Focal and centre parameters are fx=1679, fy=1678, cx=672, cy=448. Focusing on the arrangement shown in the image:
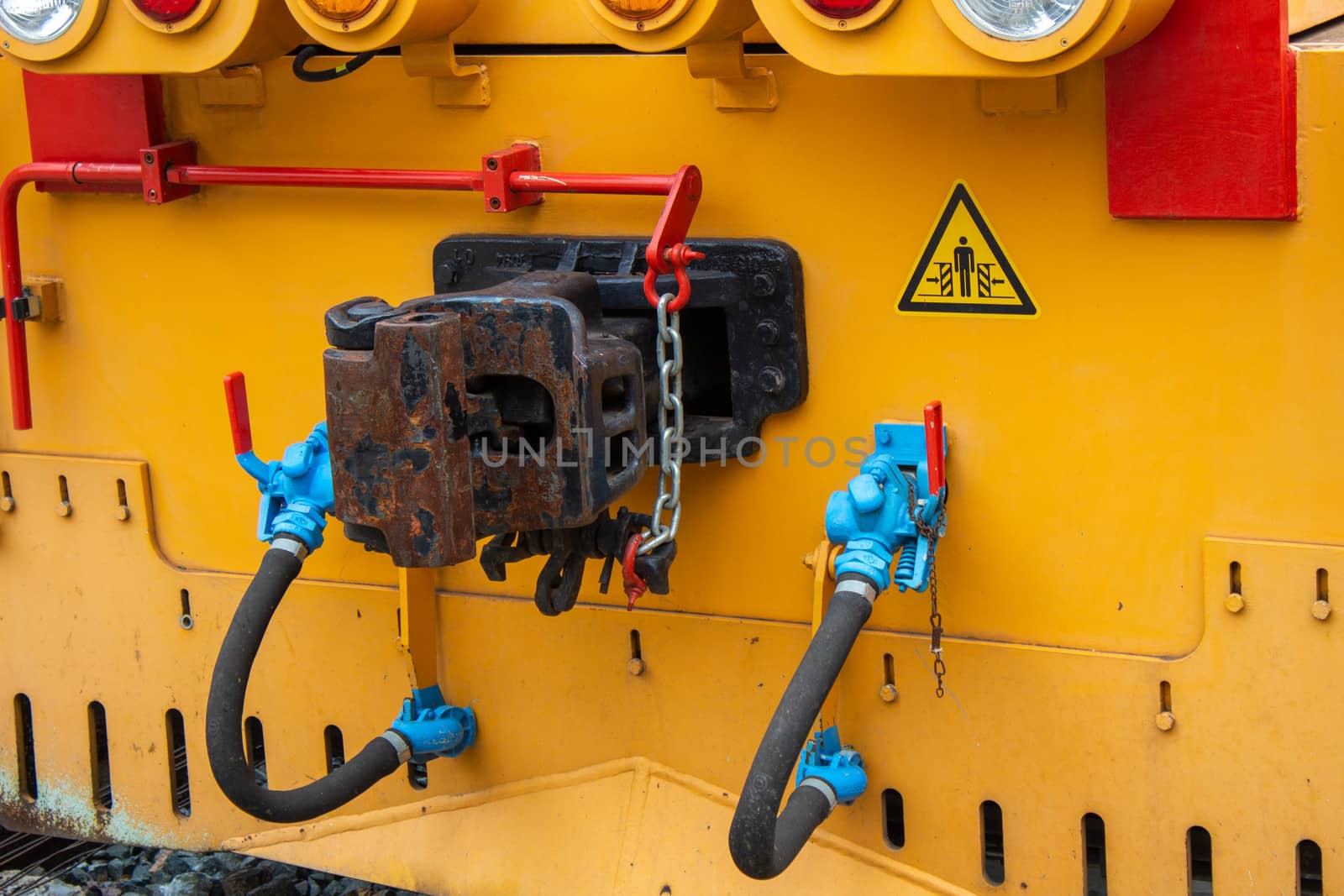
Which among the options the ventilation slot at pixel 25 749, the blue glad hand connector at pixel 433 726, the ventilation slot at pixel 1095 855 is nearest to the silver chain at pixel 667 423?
the blue glad hand connector at pixel 433 726

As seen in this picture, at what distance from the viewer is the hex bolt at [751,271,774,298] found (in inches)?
91.0

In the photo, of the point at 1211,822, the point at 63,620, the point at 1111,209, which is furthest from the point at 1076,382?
the point at 63,620

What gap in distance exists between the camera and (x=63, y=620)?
2.91 m

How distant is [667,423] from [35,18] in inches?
40.2

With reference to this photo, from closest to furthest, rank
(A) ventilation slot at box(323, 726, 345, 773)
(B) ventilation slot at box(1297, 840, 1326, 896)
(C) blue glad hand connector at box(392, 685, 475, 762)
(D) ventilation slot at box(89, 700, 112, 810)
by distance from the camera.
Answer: (B) ventilation slot at box(1297, 840, 1326, 896) < (C) blue glad hand connector at box(392, 685, 475, 762) < (A) ventilation slot at box(323, 726, 345, 773) < (D) ventilation slot at box(89, 700, 112, 810)

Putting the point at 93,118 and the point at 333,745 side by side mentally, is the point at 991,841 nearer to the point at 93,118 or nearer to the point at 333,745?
the point at 333,745

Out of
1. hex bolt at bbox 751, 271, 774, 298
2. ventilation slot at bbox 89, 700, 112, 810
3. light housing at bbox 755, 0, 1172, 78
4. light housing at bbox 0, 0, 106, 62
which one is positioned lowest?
ventilation slot at bbox 89, 700, 112, 810

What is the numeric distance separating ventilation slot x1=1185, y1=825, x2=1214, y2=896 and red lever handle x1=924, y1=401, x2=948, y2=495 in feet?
2.02

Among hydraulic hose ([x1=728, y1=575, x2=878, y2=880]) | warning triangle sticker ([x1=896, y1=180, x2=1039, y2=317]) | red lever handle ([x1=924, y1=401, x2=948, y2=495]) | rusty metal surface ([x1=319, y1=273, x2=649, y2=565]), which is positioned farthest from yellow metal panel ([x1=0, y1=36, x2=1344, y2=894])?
rusty metal surface ([x1=319, y1=273, x2=649, y2=565])

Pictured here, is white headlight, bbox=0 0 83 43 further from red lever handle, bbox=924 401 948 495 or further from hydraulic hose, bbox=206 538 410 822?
red lever handle, bbox=924 401 948 495

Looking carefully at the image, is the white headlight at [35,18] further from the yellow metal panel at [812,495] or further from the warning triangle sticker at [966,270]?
the warning triangle sticker at [966,270]

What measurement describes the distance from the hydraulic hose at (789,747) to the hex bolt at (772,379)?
31 cm

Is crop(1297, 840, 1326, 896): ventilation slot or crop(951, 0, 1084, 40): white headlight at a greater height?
crop(951, 0, 1084, 40): white headlight

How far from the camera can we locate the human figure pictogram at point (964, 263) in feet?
7.29
